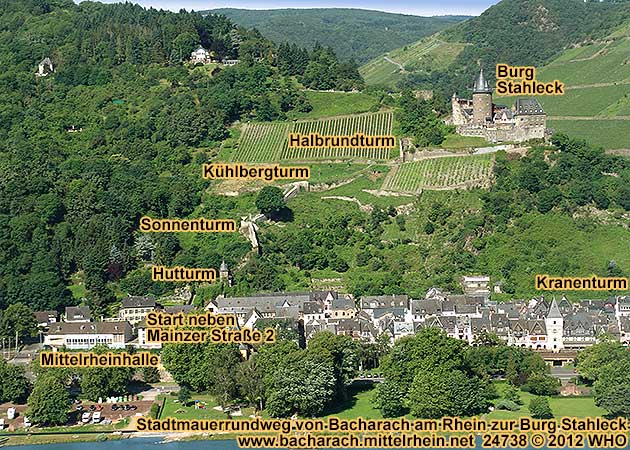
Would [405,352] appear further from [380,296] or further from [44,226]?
[44,226]

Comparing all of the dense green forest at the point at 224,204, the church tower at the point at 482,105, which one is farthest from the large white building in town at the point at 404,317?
the church tower at the point at 482,105

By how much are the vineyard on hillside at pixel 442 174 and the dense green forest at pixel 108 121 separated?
15225 mm

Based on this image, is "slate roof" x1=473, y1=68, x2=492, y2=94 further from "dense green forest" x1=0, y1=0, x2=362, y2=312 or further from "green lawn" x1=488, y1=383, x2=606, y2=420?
"green lawn" x1=488, y1=383, x2=606, y2=420

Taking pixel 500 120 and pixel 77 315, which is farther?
pixel 500 120

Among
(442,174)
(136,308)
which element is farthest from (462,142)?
(136,308)

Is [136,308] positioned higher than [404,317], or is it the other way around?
[136,308]

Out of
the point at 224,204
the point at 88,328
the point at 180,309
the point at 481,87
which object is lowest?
A: the point at 88,328

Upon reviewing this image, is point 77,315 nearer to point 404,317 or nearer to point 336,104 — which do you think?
Answer: point 404,317

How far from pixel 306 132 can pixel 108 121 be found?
1832cm

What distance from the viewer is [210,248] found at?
85.2 metres

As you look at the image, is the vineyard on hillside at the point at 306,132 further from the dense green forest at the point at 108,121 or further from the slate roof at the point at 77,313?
the slate roof at the point at 77,313

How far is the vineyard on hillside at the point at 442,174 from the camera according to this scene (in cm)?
8862

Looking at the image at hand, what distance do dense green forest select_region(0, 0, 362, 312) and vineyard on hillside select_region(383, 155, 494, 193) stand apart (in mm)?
15225

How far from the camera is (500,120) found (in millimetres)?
94562
